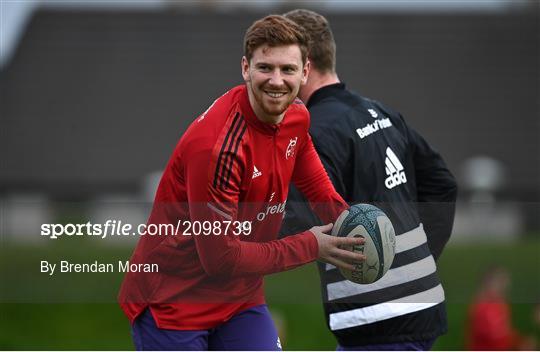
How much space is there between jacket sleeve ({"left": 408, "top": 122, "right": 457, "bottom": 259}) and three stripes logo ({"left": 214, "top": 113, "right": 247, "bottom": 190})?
4.62ft

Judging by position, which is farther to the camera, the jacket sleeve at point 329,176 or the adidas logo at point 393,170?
the adidas logo at point 393,170

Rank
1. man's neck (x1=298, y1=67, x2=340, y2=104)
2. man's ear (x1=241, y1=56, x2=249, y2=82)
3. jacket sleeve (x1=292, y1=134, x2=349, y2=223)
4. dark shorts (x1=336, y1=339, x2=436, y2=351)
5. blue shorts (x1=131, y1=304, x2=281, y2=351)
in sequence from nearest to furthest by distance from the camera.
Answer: man's ear (x1=241, y1=56, x2=249, y2=82) < blue shorts (x1=131, y1=304, x2=281, y2=351) < jacket sleeve (x1=292, y1=134, x2=349, y2=223) < dark shorts (x1=336, y1=339, x2=436, y2=351) < man's neck (x1=298, y1=67, x2=340, y2=104)

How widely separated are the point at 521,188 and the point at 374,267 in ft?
60.8

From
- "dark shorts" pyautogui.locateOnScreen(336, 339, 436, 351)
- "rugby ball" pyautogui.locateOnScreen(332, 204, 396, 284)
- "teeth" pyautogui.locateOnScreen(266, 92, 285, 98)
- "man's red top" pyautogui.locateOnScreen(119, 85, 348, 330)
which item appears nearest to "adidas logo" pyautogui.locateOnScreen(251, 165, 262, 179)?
"man's red top" pyautogui.locateOnScreen(119, 85, 348, 330)

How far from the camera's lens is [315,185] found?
496cm

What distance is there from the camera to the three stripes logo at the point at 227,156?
175 inches

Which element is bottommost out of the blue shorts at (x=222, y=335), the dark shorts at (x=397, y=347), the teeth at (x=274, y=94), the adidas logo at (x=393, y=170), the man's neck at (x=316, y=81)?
the dark shorts at (x=397, y=347)

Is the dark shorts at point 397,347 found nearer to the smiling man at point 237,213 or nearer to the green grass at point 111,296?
the green grass at point 111,296

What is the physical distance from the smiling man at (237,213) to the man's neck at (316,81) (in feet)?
1.93

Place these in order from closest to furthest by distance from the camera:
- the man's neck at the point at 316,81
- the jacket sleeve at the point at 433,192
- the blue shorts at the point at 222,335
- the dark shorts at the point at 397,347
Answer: the blue shorts at the point at 222,335 < the dark shorts at the point at 397,347 < the man's neck at the point at 316,81 < the jacket sleeve at the point at 433,192

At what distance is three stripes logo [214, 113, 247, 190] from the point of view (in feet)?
14.6

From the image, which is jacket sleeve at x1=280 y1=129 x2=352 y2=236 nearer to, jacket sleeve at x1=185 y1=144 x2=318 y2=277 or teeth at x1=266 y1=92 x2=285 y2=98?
jacket sleeve at x1=185 y1=144 x2=318 y2=277

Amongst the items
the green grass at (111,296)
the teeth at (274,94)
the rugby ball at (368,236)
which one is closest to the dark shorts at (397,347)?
the green grass at (111,296)

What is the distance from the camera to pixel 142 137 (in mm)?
24453
